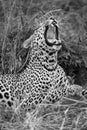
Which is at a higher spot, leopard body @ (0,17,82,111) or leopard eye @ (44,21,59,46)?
leopard eye @ (44,21,59,46)

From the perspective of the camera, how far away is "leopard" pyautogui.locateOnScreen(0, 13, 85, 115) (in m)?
7.85

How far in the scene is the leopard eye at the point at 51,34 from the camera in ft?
26.1

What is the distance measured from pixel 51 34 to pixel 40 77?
80cm

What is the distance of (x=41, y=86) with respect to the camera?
7969 millimetres

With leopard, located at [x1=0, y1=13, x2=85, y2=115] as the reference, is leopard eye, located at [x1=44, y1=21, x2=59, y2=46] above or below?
above

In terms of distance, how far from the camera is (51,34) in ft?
26.3

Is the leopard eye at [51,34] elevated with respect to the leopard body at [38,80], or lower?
elevated

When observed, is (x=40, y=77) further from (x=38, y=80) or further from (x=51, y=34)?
(x=51, y=34)

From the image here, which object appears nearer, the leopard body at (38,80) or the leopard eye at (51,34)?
the leopard body at (38,80)

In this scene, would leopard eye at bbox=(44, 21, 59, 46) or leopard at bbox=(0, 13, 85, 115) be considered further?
leopard eye at bbox=(44, 21, 59, 46)

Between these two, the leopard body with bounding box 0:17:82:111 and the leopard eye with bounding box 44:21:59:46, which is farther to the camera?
the leopard eye with bounding box 44:21:59:46

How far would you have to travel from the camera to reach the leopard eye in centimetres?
796

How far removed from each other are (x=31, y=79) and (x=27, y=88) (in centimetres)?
21

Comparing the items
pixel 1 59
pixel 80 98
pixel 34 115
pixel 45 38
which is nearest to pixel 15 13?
pixel 1 59
